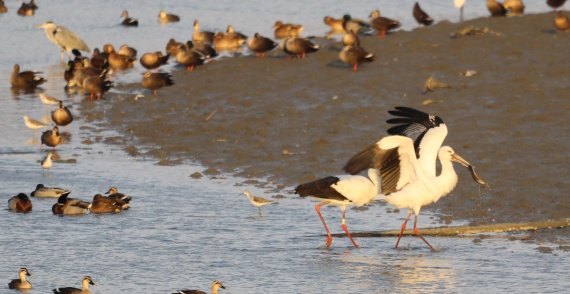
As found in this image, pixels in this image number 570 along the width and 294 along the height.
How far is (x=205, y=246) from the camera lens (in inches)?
595

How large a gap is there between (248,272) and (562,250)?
3.52 meters

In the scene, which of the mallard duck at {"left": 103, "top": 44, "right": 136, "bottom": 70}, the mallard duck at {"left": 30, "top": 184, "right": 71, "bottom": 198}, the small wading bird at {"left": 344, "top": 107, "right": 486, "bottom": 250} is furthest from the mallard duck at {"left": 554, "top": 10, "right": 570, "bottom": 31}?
the mallard duck at {"left": 30, "top": 184, "right": 71, "bottom": 198}

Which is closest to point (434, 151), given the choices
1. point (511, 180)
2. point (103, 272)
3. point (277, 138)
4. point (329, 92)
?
point (511, 180)

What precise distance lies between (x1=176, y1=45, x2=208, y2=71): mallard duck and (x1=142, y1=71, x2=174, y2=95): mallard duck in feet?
8.47

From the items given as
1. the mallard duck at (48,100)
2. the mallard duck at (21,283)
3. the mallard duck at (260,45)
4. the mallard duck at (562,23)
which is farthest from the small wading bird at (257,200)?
the mallard duck at (562,23)

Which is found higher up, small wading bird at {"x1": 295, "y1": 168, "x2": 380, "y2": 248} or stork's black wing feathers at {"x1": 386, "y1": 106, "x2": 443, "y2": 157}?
stork's black wing feathers at {"x1": 386, "y1": 106, "x2": 443, "y2": 157}

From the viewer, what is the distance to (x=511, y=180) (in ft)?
59.0

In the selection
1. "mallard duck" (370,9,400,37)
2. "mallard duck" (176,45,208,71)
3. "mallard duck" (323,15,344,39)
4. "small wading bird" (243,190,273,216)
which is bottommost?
"small wading bird" (243,190,273,216)

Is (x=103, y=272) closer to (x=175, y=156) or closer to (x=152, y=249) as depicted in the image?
(x=152, y=249)

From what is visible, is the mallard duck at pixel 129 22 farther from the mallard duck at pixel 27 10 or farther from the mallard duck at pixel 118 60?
the mallard duck at pixel 118 60

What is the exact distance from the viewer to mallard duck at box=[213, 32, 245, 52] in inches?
1387

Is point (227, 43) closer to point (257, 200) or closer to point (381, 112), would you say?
point (381, 112)

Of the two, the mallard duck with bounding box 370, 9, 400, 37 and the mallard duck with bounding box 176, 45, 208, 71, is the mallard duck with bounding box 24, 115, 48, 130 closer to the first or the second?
the mallard duck with bounding box 176, 45, 208, 71

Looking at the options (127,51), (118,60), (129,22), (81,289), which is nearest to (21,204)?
(81,289)
